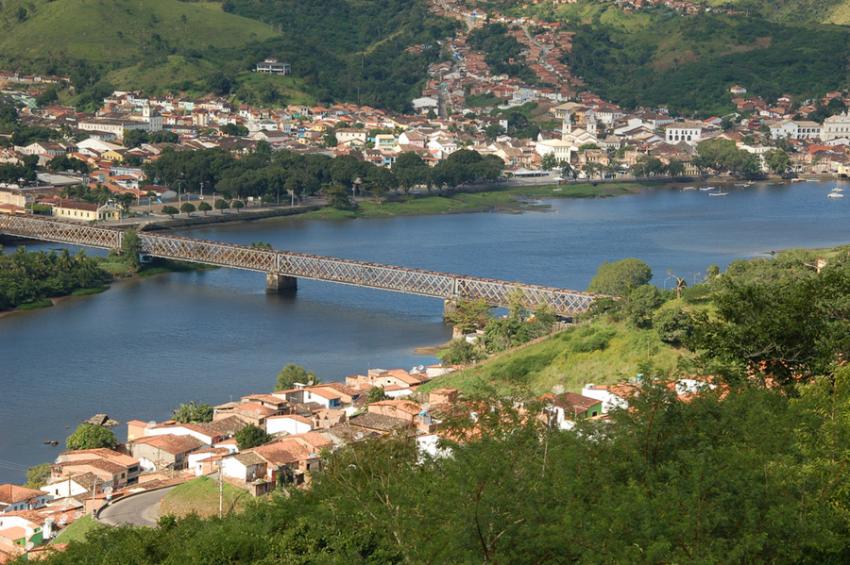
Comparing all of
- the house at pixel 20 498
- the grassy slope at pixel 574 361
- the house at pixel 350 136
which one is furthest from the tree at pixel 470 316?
the house at pixel 350 136

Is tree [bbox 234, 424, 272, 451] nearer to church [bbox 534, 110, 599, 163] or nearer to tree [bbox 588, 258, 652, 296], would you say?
tree [bbox 588, 258, 652, 296]

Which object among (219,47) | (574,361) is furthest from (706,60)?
(574,361)

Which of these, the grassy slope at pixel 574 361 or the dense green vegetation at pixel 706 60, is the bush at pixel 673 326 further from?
the dense green vegetation at pixel 706 60

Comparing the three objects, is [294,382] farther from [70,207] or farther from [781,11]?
[781,11]

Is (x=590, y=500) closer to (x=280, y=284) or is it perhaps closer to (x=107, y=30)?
(x=280, y=284)

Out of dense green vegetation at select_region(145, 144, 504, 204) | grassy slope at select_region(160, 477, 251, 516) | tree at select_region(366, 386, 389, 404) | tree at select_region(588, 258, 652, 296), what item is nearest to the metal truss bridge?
tree at select_region(588, 258, 652, 296)
